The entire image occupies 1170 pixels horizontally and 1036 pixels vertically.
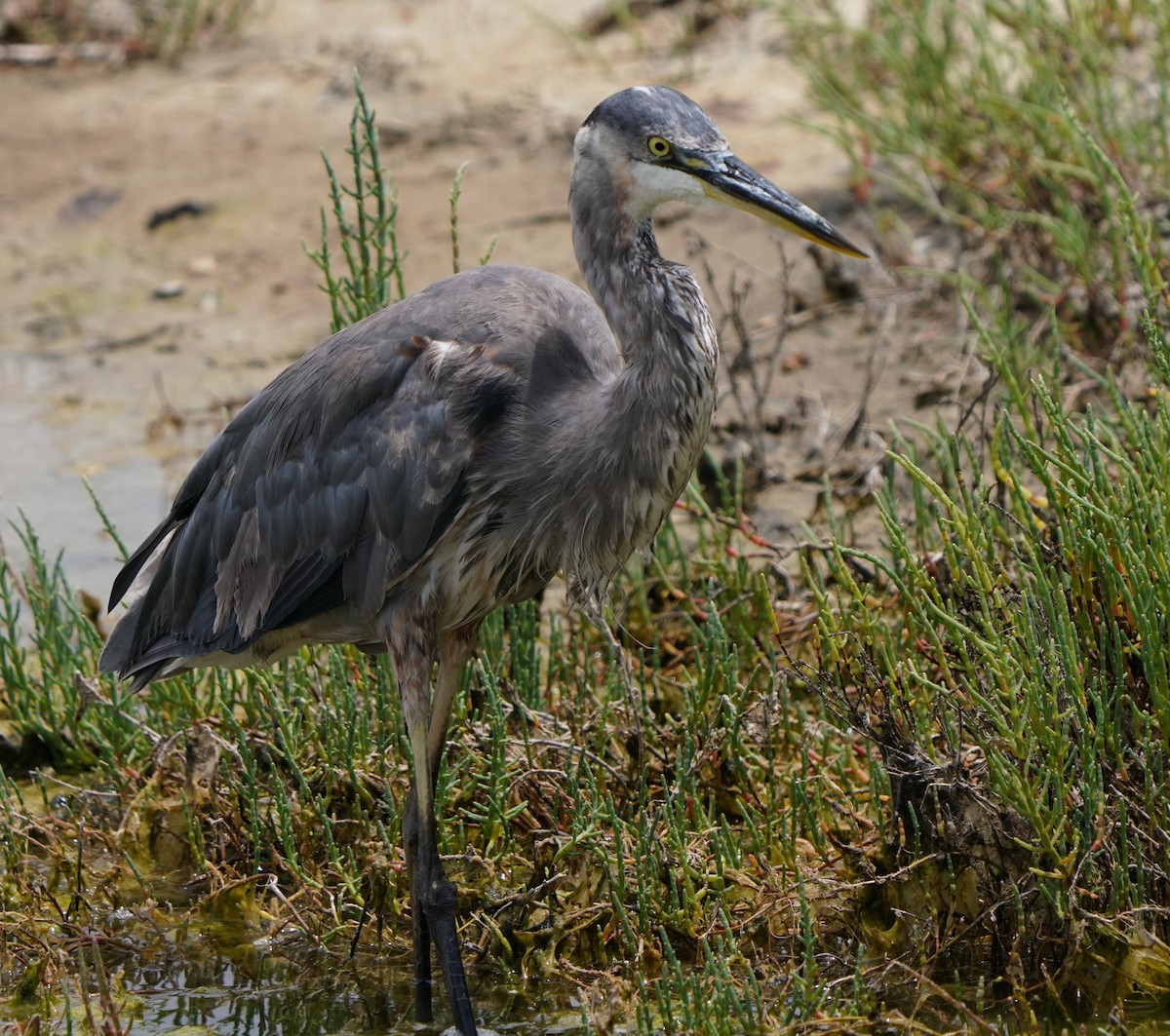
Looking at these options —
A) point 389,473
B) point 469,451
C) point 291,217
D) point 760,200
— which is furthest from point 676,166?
point 291,217

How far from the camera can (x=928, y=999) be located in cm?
333

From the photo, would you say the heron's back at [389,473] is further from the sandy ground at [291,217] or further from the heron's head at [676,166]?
the sandy ground at [291,217]

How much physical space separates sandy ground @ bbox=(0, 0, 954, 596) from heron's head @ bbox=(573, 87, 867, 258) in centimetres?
195

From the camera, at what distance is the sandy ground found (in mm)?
6172

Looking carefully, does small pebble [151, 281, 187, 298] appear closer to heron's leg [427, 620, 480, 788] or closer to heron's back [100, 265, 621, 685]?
heron's back [100, 265, 621, 685]

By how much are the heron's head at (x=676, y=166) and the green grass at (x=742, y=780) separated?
554 millimetres

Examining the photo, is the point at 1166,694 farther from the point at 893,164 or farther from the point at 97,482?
the point at 97,482

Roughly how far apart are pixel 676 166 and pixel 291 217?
4948 mm

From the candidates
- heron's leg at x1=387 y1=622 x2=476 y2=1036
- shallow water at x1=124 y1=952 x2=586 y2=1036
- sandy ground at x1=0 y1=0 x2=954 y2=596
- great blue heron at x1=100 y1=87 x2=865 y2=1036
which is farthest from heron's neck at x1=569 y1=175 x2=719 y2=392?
sandy ground at x1=0 y1=0 x2=954 y2=596

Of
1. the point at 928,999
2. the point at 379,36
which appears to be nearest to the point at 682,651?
the point at 928,999

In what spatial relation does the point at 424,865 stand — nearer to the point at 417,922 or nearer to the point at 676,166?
the point at 417,922

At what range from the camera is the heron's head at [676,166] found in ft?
11.0

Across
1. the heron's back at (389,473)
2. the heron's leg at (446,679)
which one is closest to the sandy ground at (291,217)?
the heron's leg at (446,679)

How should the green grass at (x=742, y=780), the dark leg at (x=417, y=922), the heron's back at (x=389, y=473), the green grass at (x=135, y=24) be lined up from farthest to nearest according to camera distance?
the green grass at (x=135, y=24), the dark leg at (x=417, y=922), the heron's back at (x=389, y=473), the green grass at (x=742, y=780)
